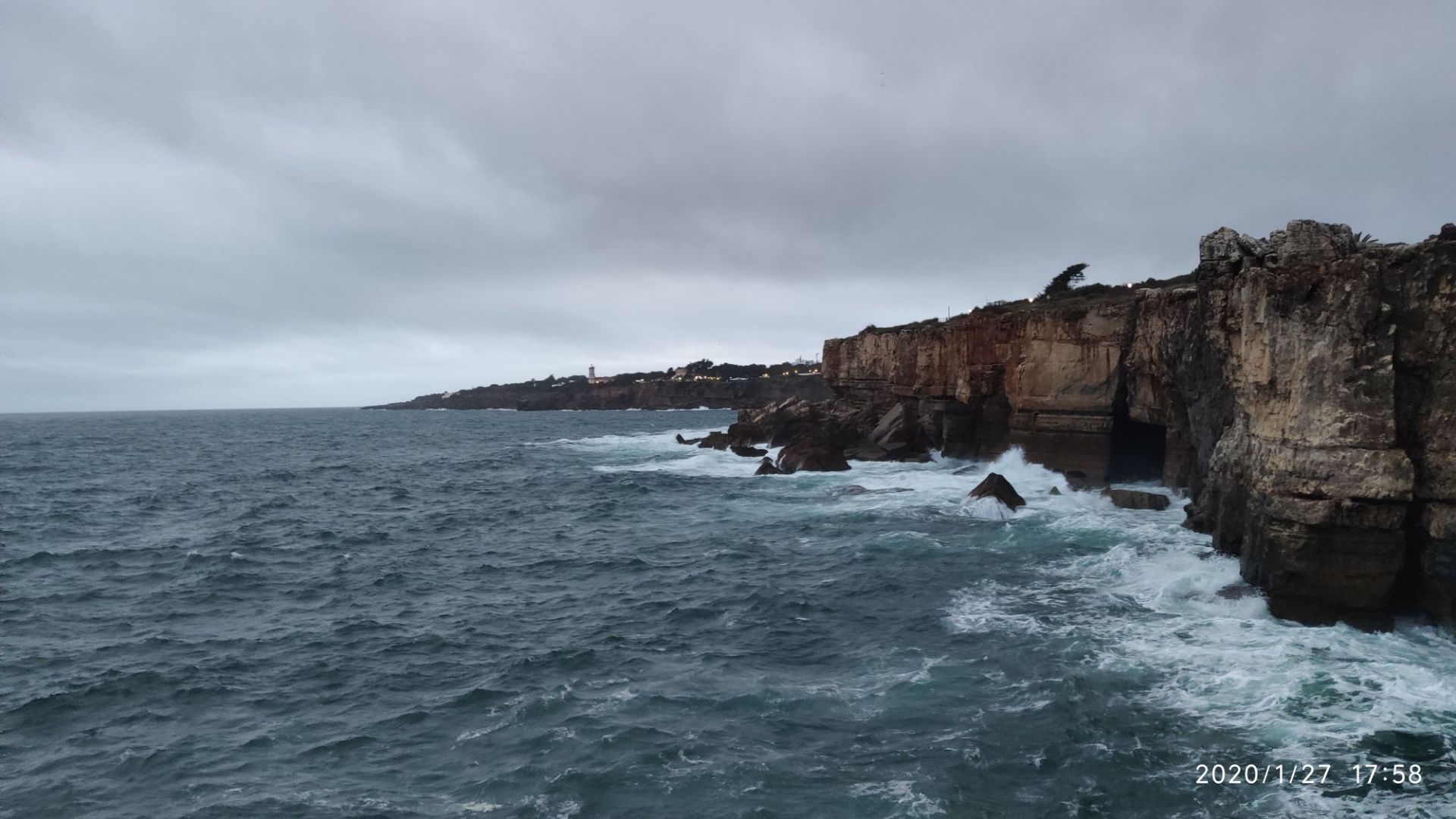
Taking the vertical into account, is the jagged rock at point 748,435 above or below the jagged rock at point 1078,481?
above

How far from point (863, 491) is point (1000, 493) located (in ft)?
22.9

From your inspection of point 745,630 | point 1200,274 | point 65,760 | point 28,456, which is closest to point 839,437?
point 1200,274

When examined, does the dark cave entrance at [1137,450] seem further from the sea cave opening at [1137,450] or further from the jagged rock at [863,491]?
the jagged rock at [863,491]

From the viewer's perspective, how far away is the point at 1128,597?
17484mm

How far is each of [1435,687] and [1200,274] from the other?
1160 cm

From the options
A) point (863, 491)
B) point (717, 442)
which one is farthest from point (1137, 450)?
point (717, 442)

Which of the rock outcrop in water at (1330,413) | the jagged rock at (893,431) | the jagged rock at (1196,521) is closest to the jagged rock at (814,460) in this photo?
the jagged rock at (893,431)

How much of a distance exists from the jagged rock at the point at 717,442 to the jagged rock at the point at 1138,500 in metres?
33.2

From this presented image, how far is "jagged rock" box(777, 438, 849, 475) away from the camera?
42.8 metres

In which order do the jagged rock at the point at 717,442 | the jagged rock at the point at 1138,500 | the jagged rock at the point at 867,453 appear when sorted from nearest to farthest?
the jagged rock at the point at 1138,500
the jagged rock at the point at 867,453
the jagged rock at the point at 717,442

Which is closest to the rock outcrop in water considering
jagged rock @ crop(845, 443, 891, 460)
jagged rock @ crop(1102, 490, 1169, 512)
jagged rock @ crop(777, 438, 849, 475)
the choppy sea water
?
the choppy sea water

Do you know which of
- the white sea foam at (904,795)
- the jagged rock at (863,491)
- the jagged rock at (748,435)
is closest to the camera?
the white sea foam at (904,795)

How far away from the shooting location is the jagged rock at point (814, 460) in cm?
4281

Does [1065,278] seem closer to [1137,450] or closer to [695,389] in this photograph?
[1137,450]
